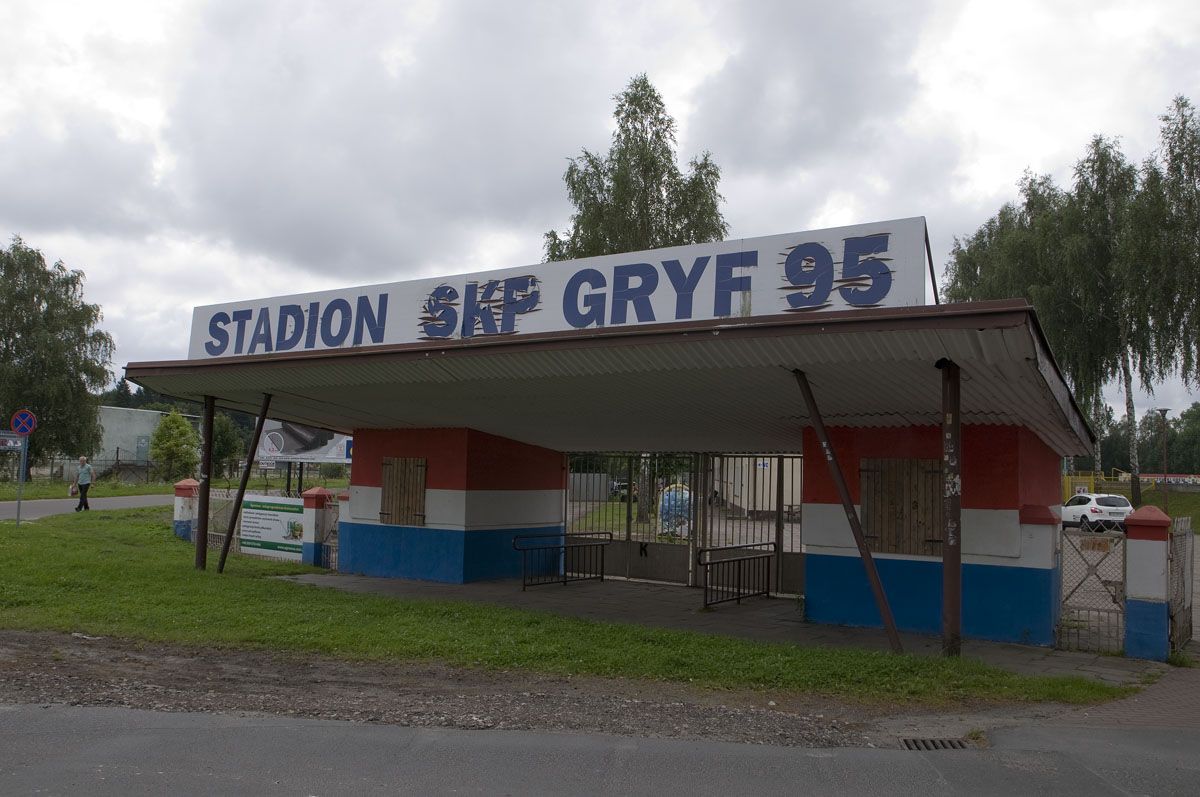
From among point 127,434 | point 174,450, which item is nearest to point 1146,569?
point 174,450

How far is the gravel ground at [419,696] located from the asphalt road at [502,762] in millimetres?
360

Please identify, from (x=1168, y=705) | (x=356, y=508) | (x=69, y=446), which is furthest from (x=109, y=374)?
(x=1168, y=705)

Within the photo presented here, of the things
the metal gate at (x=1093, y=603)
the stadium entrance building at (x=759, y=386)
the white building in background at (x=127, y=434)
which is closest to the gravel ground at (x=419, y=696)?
the stadium entrance building at (x=759, y=386)

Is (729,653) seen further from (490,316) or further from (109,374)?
(109,374)

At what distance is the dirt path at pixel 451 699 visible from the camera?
645 centimetres

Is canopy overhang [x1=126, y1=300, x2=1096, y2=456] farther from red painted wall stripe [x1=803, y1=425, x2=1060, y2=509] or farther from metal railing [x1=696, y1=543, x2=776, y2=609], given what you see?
metal railing [x1=696, y1=543, x2=776, y2=609]

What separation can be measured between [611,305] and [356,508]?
8.86 meters

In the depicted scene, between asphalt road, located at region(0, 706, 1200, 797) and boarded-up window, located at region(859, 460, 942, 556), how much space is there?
15.0 feet

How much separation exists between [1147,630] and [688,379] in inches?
217

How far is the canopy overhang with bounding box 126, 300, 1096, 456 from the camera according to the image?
7.62m

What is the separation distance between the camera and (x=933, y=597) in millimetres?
10844

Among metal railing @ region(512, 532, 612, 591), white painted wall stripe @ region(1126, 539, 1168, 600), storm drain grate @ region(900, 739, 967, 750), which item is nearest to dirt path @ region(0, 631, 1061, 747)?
storm drain grate @ region(900, 739, 967, 750)

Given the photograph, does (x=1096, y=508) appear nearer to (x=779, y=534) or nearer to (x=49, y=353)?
(x=779, y=534)

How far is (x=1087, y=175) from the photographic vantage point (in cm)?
3366
